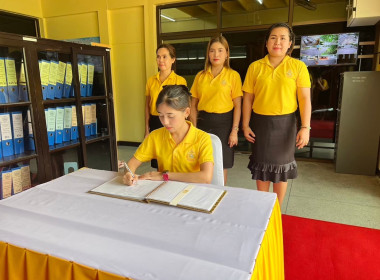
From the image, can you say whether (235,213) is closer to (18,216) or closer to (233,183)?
(18,216)

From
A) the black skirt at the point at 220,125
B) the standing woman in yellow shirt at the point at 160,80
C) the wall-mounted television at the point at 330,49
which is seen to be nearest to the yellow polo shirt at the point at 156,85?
the standing woman in yellow shirt at the point at 160,80

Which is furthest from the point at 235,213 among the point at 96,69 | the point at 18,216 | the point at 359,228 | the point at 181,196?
the point at 96,69

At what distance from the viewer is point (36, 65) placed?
2.21 metres

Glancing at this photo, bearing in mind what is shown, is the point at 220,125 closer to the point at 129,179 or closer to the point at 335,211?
the point at 129,179

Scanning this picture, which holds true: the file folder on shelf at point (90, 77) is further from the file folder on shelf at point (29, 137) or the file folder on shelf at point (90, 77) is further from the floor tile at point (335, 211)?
the floor tile at point (335, 211)

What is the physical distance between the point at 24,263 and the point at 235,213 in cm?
68

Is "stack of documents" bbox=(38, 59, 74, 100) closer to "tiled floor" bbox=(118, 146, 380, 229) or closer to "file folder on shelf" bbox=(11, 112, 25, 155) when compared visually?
"file folder on shelf" bbox=(11, 112, 25, 155)

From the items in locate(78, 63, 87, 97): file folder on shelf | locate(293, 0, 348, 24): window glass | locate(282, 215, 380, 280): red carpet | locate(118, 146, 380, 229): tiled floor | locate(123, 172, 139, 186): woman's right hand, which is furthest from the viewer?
locate(293, 0, 348, 24): window glass

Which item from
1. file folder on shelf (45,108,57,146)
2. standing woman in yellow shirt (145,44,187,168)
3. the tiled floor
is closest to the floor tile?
the tiled floor

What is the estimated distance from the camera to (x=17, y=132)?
2.22 m

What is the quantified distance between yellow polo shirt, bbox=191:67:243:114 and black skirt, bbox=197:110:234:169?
40 millimetres

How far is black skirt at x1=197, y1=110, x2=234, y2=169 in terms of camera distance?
222 centimetres

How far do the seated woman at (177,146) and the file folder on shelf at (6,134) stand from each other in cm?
127

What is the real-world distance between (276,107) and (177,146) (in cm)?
81
